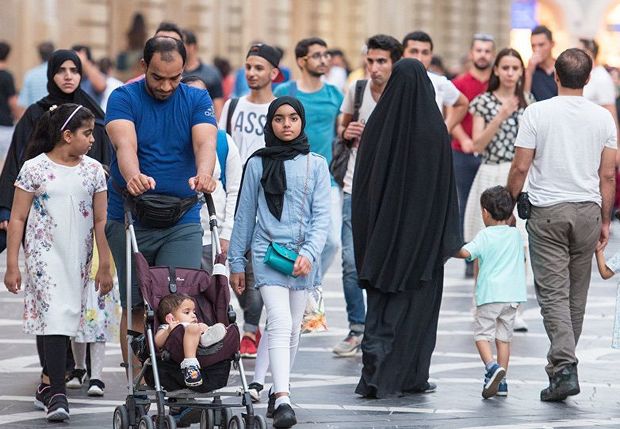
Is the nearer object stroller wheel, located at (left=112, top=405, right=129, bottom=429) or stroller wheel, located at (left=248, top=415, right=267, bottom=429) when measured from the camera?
stroller wheel, located at (left=248, top=415, right=267, bottom=429)

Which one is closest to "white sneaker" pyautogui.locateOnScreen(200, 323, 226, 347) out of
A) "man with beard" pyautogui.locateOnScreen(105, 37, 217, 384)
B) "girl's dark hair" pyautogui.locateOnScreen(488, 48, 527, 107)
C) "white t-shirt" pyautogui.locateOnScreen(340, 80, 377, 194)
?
"man with beard" pyautogui.locateOnScreen(105, 37, 217, 384)

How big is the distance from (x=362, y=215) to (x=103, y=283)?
1.76 m

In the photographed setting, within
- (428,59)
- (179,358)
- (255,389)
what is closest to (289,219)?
(255,389)

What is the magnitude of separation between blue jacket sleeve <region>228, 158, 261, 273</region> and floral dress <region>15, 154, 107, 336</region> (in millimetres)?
789

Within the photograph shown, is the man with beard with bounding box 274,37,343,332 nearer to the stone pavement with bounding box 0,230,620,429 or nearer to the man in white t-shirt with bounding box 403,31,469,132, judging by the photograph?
the man in white t-shirt with bounding box 403,31,469,132

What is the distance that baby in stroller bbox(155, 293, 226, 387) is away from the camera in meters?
8.76

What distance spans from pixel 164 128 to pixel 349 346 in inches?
138

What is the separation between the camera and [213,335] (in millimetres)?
8859

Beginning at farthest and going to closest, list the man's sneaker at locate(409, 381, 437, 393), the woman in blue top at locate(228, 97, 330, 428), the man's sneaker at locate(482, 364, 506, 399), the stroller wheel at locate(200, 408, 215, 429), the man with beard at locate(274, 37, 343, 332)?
the man with beard at locate(274, 37, 343, 332) < the man's sneaker at locate(409, 381, 437, 393) < the man's sneaker at locate(482, 364, 506, 399) < the woman in blue top at locate(228, 97, 330, 428) < the stroller wheel at locate(200, 408, 215, 429)

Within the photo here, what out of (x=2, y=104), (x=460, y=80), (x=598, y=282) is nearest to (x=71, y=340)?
(x=460, y=80)

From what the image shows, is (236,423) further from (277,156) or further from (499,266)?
(499,266)

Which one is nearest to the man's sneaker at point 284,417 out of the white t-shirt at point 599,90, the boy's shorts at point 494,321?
the boy's shorts at point 494,321

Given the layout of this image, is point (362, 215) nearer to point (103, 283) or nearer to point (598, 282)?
point (103, 283)

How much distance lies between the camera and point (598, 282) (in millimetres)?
Result: 18344
